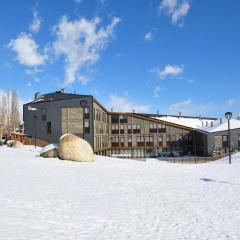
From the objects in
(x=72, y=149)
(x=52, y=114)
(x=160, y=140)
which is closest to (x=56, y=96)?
(x=52, y=114)

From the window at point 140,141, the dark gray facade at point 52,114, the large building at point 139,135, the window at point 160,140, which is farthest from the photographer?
the window at point 140,141

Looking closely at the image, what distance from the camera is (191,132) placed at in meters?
66.4

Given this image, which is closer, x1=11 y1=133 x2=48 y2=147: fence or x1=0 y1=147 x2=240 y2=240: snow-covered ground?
x1=0 y1=147 x2=240 y2=240: snow-covered ground

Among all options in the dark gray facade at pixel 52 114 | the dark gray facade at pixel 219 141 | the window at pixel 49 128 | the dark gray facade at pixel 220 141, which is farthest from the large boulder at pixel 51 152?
the dark gray facade at pixel 220 141

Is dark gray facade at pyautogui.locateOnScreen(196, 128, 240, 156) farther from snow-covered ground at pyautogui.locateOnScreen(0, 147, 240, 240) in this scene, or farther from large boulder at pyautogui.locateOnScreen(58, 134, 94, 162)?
snow-covered ground at pyautogui.locateOnScreen(0, 147, 240, 240)

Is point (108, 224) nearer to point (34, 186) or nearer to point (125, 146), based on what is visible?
point (34, 186)

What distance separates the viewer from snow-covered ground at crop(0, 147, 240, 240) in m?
8.59

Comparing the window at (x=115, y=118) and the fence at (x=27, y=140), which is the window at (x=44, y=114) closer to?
the fence at (x=27, y=140)

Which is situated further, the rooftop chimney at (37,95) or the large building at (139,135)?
the rooftop chimney at (37,95)

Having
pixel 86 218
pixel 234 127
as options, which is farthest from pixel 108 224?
pixel 234 127

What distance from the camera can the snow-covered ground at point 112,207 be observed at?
8594mm

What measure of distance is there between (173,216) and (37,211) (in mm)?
4273

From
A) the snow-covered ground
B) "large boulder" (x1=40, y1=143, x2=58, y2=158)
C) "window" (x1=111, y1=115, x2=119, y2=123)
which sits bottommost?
the snow-covered ground

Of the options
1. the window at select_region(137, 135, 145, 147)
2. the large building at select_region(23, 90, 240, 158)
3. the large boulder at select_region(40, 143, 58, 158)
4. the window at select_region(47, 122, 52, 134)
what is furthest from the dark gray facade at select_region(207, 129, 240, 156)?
the large boulder at select_region(40, 143, 58, 158)
